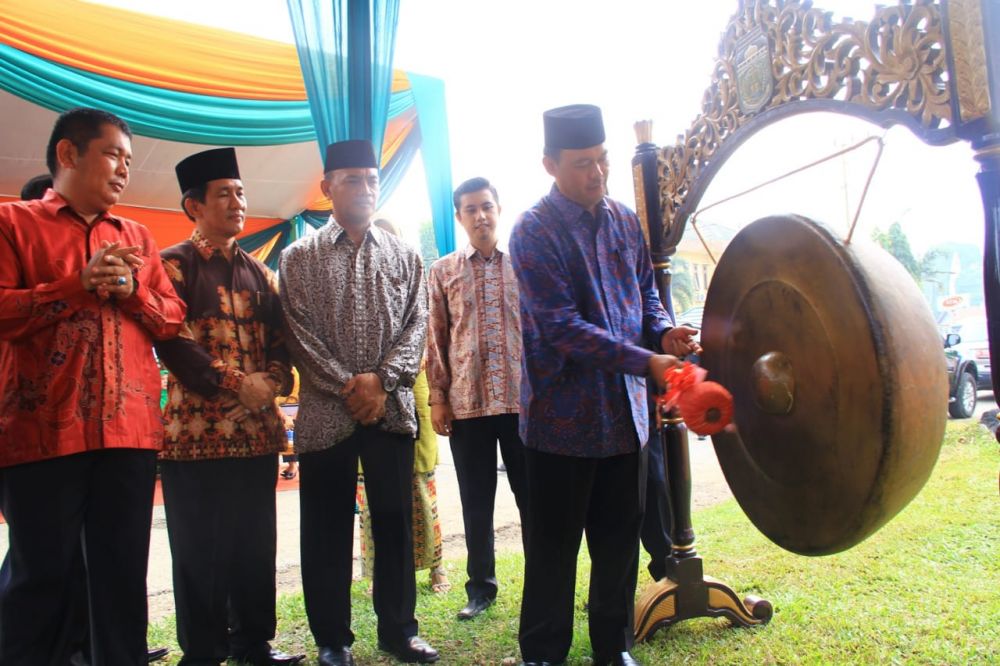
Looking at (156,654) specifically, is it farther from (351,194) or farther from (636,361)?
(636,361)

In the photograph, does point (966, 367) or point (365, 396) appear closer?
point (365, 396)

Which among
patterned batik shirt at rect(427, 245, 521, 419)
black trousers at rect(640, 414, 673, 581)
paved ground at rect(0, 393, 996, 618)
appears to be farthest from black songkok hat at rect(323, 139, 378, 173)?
paved ground at rect(0, 393, 996, 618)

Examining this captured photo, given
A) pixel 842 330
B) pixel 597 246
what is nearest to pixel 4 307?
pixel 597 246

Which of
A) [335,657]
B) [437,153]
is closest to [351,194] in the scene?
[335,657]

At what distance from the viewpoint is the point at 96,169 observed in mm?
2025

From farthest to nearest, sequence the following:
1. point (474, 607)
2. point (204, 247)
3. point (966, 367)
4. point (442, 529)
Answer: point (966, 367) < point (442, 529) < point (474, 607) < point (204, 247)

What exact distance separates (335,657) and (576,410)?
1.14 meters

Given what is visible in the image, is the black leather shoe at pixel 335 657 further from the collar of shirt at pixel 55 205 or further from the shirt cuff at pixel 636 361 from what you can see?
the collar of shirt at pixel 55 205

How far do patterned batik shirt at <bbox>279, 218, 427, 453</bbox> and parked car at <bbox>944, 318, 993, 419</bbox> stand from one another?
7425 millimetres

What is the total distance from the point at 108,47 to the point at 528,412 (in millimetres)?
3425

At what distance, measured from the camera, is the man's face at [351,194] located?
8.55 ft

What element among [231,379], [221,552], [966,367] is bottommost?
[221,552]

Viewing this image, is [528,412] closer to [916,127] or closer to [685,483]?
[685,483]

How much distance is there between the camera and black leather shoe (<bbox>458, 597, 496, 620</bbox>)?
2924mm
